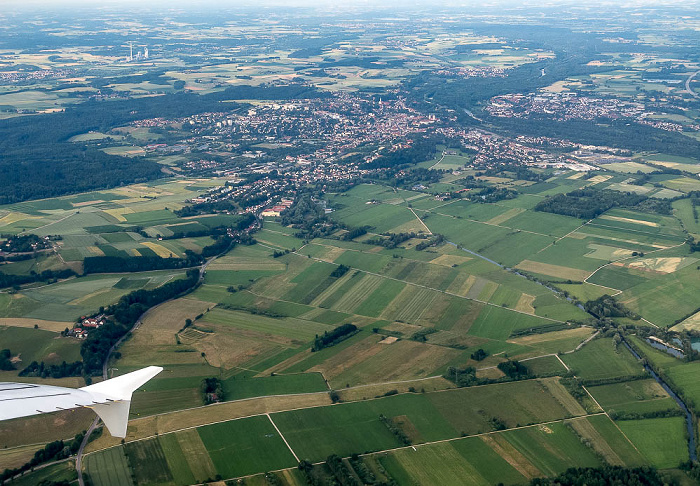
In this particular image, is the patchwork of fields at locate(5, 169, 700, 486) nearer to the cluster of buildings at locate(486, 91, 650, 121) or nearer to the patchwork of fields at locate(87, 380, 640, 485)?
the patchwork of fields at locate(87, 380, 640, 485)

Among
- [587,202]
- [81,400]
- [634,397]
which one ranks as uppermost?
[81,400]

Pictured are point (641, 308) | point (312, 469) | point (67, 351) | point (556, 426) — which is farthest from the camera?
point (641, 308)

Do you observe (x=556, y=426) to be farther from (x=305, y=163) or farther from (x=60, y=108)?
(x=60, y=108)

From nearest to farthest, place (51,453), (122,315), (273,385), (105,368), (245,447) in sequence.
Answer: (51,453)
(245,447)
(273,385)
(105,368)
(122,315)

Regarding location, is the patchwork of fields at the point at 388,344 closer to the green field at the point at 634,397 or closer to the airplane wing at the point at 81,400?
the green field at the point at 634,397

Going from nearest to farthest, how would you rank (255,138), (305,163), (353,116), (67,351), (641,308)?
(67,351)
(641,308)
(305,163)
(255,138)
(353,116)

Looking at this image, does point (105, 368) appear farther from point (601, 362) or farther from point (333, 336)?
point (601, 362)

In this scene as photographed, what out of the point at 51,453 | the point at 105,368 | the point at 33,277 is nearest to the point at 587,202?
the point at 105,368

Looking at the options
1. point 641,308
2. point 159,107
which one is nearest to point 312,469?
point 641,308
